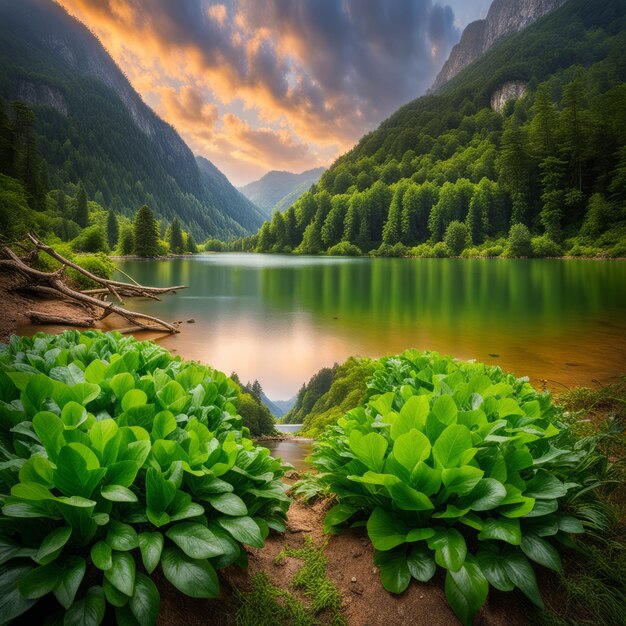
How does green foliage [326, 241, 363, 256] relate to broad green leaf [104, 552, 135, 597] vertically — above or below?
above

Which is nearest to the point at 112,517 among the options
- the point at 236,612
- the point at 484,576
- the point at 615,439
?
the point at 236,612

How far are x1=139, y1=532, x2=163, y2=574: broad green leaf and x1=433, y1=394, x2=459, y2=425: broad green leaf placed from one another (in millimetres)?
1471

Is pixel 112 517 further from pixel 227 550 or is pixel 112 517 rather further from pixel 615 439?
pixel 615 439

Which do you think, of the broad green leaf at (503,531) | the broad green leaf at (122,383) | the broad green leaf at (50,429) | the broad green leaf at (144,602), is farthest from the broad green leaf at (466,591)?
the broad green leaf at (122,383)

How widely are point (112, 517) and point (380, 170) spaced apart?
5070 inches

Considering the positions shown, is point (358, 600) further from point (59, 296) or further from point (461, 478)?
point (59, 296)

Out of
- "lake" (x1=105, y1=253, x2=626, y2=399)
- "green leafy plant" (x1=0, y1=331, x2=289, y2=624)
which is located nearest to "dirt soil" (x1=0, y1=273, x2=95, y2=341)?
"lake" (x1=105, y1=253, x2=626, y2=399)

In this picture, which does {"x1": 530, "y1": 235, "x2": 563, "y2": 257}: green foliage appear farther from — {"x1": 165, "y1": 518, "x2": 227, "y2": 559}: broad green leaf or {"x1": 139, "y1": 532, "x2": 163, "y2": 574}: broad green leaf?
{"x1": 139, "y1": 532, "x2": 163, "y2": 574}: broad green leaf

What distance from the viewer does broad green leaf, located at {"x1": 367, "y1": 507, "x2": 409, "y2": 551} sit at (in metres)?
1.74

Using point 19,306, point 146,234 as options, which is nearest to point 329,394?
point 19,306

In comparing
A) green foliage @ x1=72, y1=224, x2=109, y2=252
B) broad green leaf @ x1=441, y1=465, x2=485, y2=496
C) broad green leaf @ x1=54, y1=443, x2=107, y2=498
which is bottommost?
broad green leaf @ x1=441, y1=465, x2=485, y2=496

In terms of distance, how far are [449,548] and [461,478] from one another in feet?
0.98

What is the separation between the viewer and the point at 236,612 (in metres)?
1.71

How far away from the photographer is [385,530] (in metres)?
1.80
